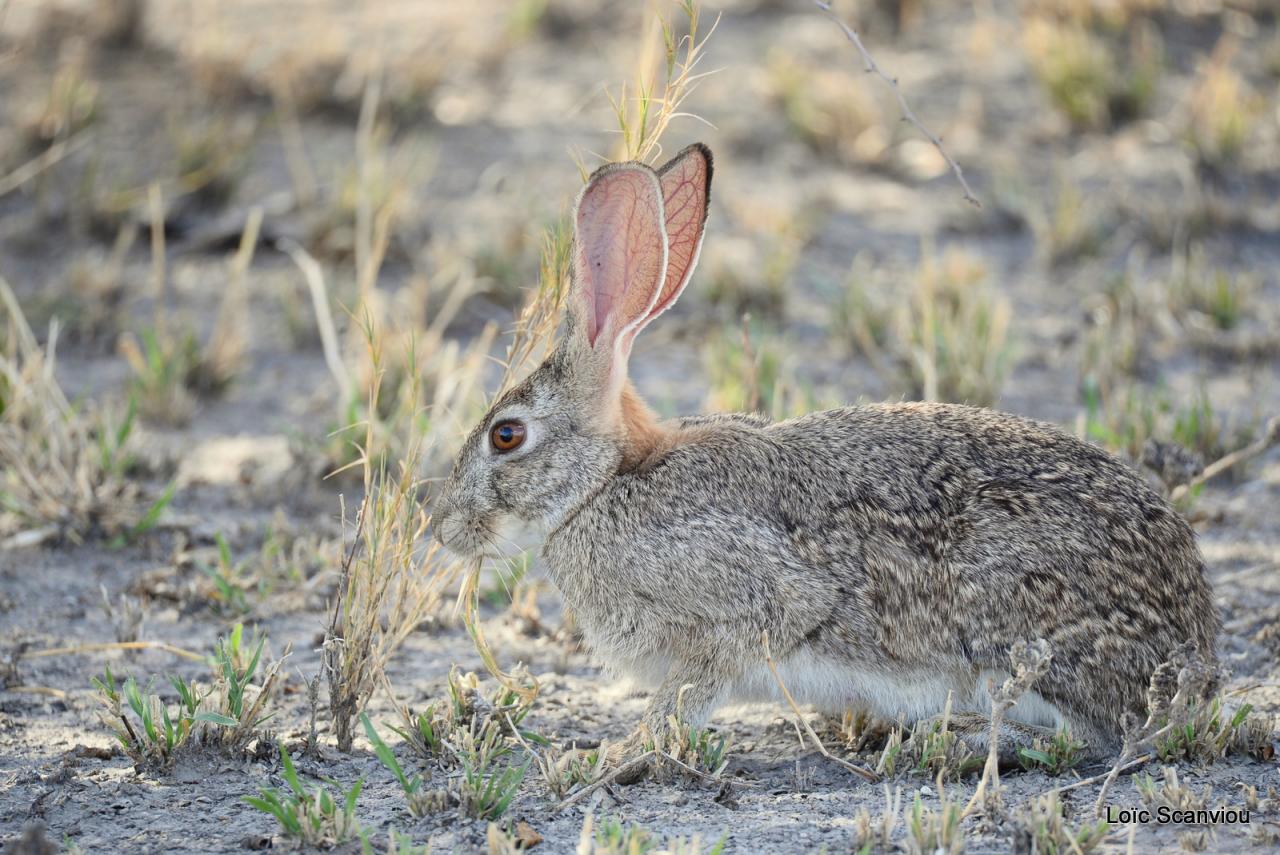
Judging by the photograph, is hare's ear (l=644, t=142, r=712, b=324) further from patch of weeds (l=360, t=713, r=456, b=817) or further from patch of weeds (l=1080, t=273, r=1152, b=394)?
patch of weeds (l=1080, t=273, r=1152, b=394)

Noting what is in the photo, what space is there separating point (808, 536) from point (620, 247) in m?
0.93

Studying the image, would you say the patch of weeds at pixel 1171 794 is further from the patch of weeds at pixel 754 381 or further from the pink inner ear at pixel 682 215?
the patch of weeds at pixel 754 381

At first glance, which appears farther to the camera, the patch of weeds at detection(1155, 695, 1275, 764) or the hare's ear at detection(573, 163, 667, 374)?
the hare's ear at detection(573, 163, 667, 374)

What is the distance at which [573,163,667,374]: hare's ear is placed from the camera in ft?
13.6

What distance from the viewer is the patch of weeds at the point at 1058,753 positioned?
4012 mm

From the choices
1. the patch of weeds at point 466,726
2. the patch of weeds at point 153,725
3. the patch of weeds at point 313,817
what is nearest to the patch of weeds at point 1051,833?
the patch of weeds at point 466,726

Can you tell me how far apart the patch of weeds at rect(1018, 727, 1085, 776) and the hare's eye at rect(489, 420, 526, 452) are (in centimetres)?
159

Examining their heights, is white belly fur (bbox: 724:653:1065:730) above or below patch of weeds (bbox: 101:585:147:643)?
above

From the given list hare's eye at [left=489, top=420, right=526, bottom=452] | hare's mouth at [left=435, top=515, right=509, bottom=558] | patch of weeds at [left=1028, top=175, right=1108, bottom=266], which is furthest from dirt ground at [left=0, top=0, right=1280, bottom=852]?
hare's eye at [left=489, top=420, right=526, bottom=452]

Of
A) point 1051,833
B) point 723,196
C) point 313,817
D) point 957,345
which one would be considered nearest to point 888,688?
point 1051,833

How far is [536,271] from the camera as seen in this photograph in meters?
7.62

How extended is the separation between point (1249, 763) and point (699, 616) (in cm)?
147

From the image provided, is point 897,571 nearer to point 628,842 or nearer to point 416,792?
point 628,842

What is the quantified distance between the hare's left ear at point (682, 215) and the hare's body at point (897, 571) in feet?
1.59
